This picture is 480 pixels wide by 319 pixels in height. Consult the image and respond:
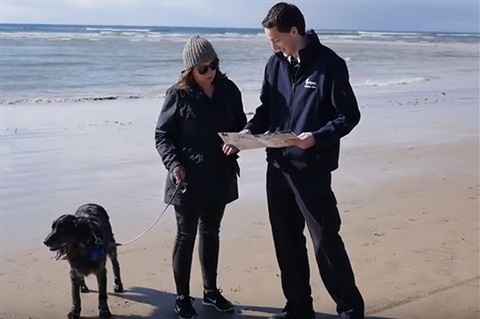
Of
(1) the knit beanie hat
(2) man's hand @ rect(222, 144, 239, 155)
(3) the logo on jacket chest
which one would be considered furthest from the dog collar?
(3) the logo on jacket chest

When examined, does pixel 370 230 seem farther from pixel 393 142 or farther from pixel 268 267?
pixel 393 142

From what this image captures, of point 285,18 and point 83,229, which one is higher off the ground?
point 285,18

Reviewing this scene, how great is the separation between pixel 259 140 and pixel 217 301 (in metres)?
1.52

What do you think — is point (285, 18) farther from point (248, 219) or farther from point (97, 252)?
point (248, 219)

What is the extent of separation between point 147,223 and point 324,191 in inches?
124

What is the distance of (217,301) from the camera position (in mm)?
5125

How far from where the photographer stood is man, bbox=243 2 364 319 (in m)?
4.09

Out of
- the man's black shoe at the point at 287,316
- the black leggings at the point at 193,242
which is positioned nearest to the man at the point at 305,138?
the man's black shoe at the point at 287,316

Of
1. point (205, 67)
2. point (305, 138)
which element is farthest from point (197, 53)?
point (305, 138)

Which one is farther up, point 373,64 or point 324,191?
point 324,191

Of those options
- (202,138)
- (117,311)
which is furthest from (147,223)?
(202,138)

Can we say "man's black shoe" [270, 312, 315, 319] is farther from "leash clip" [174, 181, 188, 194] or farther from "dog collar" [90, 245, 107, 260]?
"dog collar" [90, 245, 107, 260]

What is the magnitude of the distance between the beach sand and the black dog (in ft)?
0.59

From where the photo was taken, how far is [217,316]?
16.5ft
